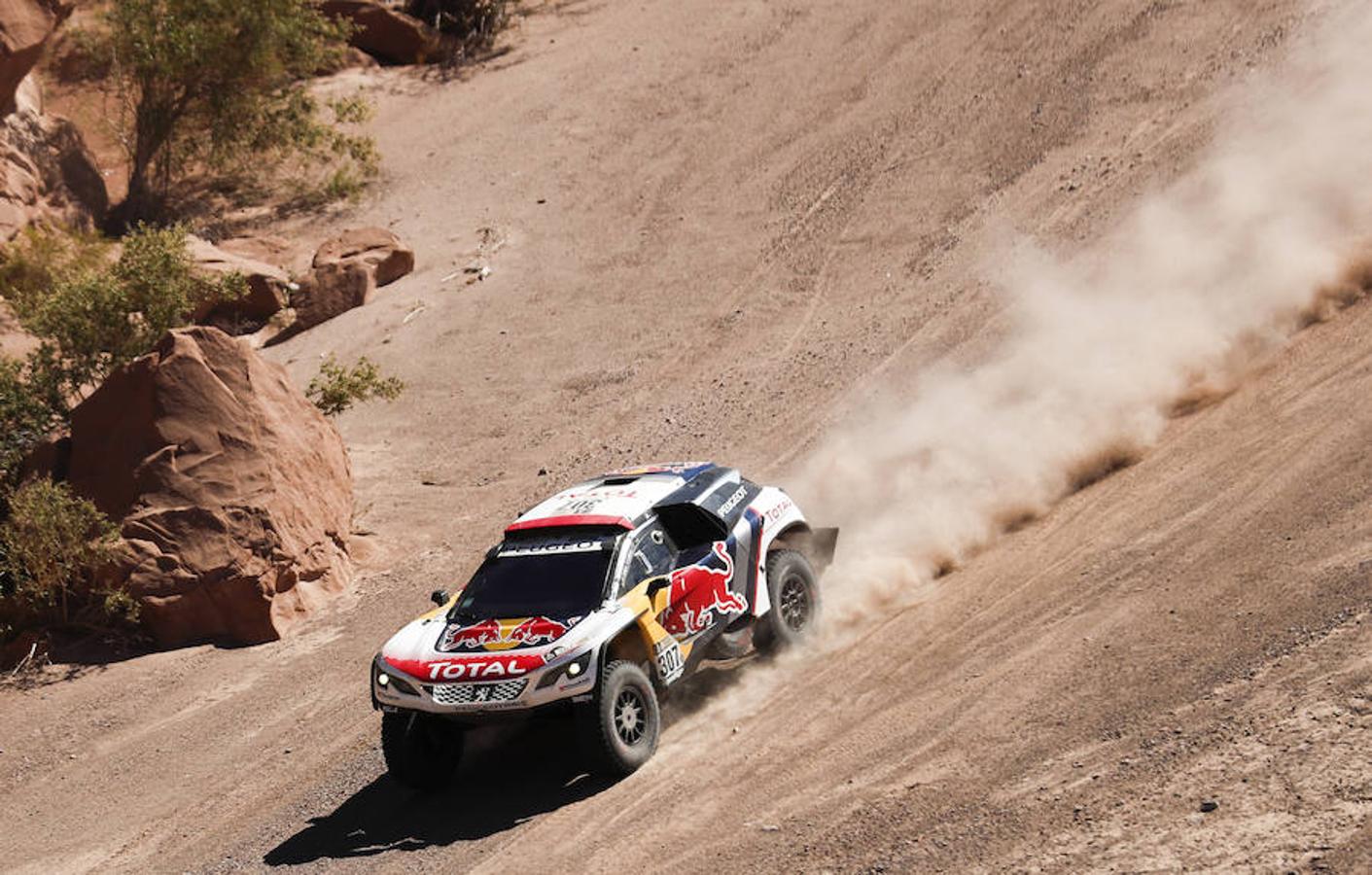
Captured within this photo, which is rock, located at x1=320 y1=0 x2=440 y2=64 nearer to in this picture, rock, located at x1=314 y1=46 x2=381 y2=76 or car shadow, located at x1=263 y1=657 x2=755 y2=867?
rock, located at x1=314 y1=46 x2=381 y2=76

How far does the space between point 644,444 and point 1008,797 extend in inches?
485

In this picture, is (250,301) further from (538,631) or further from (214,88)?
(538,631)

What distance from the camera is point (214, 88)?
102 ft

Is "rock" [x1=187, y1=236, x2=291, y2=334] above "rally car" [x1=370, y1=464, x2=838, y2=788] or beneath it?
above

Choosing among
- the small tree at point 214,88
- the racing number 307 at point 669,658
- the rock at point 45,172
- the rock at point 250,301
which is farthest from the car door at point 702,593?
the small tree at point 214,88

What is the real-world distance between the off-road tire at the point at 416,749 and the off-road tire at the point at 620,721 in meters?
1.22

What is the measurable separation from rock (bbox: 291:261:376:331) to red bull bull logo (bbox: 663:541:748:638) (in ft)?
55.5

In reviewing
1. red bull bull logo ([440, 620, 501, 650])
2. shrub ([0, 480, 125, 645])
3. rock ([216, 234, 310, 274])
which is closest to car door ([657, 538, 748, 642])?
red bull bull logo ([440, 620, 501, 650])

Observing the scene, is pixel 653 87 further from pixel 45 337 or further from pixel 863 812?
pixel 863 812

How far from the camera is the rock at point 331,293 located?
27.5 meters

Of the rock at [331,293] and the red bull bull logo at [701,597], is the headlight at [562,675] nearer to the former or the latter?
the red bull bull logo at [701,597]

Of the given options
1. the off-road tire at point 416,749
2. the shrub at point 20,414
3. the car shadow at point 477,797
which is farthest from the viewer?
the shrub at point 20,414

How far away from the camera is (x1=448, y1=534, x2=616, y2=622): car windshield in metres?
11.4

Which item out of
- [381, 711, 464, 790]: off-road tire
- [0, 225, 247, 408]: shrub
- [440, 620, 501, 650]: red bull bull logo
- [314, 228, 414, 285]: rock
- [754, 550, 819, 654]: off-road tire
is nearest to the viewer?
[440, 620, 501, 650]: red bull bull logo
